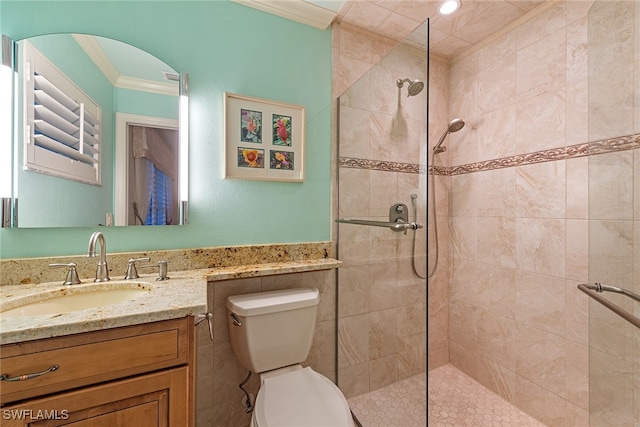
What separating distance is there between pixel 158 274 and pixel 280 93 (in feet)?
3.75

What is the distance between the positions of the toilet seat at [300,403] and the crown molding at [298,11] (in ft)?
6.24

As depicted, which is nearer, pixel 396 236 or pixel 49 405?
pixel 49 405

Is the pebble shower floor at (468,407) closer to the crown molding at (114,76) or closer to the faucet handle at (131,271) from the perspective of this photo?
the faucet handle at (131,271)

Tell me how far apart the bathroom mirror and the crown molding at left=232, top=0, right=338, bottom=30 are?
61cm

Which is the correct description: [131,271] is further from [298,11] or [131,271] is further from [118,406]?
[298,11]

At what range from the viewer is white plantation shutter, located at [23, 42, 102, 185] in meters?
1.09

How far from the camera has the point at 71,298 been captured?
1022mm

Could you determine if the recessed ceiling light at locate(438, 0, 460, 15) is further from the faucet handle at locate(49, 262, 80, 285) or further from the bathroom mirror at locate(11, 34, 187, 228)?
the faucet handle at locate(49, 262, 80, 285)

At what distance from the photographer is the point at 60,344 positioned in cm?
69

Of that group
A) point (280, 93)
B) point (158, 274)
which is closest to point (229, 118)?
point (280, 93)

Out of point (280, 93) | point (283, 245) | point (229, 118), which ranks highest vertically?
point (280, 93)

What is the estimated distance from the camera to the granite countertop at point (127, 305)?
26.5 inches

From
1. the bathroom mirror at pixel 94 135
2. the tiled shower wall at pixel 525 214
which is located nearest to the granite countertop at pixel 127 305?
the bathroom mirror at pixel 94 135

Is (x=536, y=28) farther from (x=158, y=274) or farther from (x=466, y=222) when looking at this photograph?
(x=158, y=274)
